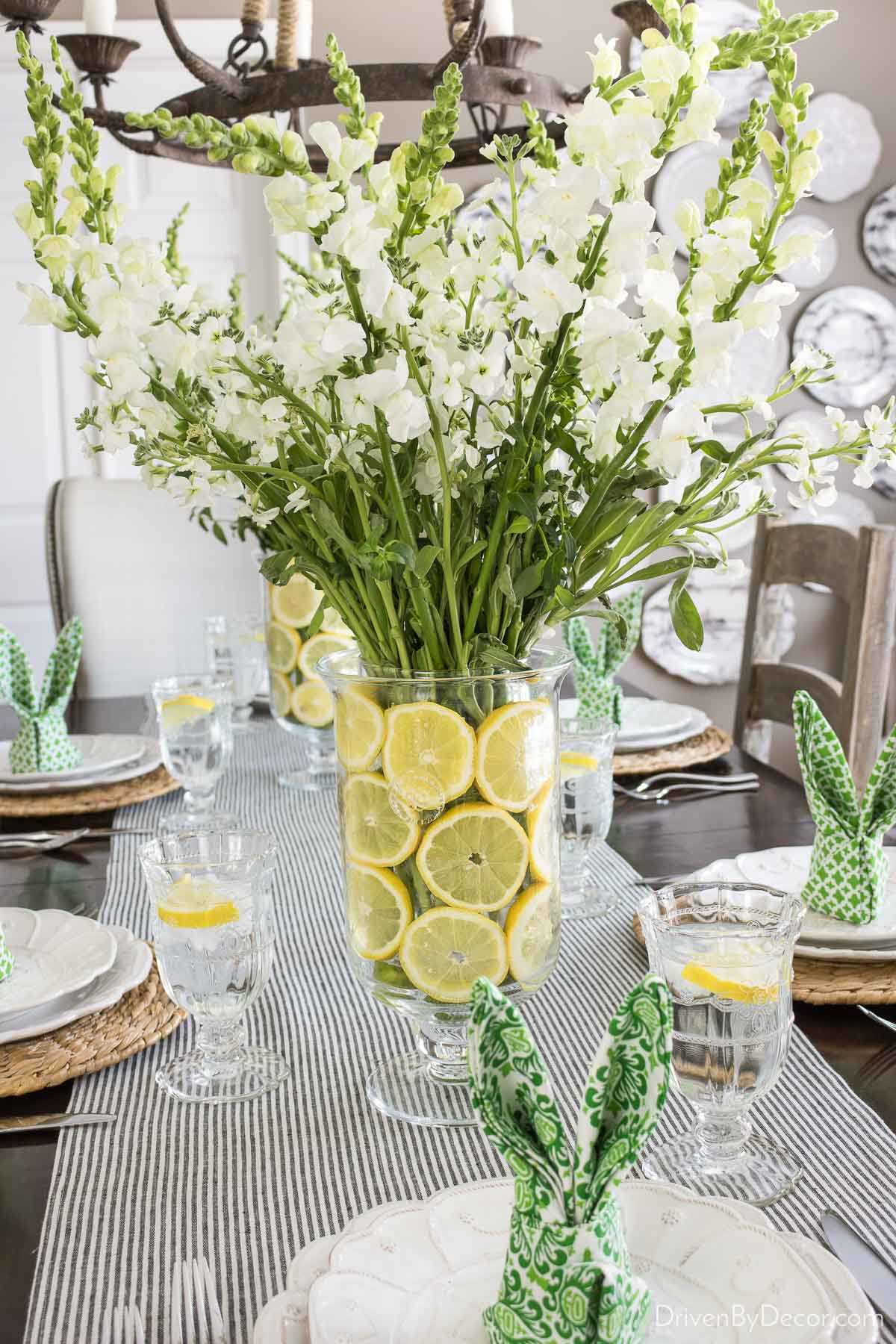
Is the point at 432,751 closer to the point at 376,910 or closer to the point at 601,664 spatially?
the point at 376,910

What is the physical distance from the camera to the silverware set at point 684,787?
62.2 inches

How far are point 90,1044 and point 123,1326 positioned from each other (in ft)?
1.02

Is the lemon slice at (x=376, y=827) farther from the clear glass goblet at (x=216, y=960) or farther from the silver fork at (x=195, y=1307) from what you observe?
the silver fork at (x=195, y=1307)

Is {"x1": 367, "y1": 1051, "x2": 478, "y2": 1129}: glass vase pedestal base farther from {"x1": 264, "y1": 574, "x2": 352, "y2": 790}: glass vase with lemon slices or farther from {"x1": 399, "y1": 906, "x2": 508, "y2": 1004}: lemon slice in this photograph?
{"x1": 264, "y1": 574, "x2": 352, "y2": 790}: glass vase with lemon slices

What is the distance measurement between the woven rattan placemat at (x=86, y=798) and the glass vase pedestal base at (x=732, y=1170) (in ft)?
3.21

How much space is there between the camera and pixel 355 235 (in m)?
0.69

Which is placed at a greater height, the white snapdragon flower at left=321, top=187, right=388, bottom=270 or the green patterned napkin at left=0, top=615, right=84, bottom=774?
the white snapdragon flower at left=321, top=187, right=388, bottom=270

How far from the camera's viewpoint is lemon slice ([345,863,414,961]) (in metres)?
0.88

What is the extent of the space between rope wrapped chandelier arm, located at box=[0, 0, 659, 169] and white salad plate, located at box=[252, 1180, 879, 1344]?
1.04 meters

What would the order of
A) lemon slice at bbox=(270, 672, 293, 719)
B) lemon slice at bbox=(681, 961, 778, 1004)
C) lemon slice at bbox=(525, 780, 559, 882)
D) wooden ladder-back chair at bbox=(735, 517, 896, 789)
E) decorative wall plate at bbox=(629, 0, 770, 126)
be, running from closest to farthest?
lemon slice at bbox=(681, 961, 778, 1004)
lemon slice at bbox=(525, 780, 559, 882)
lemon slice at bbox=(270, 672, 293, 719)
wooden ladder-back chair at bbox=(735, 517, 896, 789)
decorative wall plate at bbox=(629, 0, 770, 126)

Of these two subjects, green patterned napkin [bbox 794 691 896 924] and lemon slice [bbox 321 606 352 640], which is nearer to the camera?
green patterned napkin [bbox 794 691 896 924]

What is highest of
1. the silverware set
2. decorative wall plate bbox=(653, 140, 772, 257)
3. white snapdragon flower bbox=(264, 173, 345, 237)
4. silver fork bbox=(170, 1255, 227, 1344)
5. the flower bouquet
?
decorative wall plate bbox=(653, 140, 772, 257)

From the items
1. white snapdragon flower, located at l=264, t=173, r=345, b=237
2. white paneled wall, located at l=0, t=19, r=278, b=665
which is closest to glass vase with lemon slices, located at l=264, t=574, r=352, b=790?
white snapdragon flower, located at l=264, t=173, r=345, b=237

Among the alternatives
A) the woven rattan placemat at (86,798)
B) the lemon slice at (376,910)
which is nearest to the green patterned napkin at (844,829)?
the lemon slice at (376,910)
